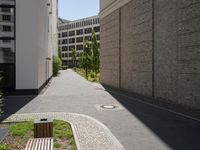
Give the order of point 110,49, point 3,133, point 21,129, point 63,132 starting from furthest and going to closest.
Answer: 1. point 110,49
2. point 21,129
3. point 63,132
4. point 3,133

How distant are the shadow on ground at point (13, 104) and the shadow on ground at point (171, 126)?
496cm

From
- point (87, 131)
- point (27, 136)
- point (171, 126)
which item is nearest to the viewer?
point (27, 136)

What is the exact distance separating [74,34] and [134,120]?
102791 millimetres

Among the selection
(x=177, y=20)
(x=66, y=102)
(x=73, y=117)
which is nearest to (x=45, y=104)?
(x=66, y=102)

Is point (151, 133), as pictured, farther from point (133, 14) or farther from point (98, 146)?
point (133, 14)

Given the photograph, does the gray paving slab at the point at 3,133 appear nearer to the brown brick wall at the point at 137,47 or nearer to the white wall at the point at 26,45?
the white wall at the point at 26,45

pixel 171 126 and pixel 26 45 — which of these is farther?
pixel 26 45

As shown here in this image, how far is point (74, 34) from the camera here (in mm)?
112688

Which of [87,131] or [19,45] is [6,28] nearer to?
[19,45]

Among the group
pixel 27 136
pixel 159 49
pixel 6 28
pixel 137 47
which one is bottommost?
pixel 27 136

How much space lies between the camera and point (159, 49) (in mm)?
17094

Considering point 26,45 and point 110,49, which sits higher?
point 110,49

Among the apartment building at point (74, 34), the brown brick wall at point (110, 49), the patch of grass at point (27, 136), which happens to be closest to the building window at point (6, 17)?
the brown brick wall at point (110, 49)

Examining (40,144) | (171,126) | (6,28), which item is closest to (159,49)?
(171,126)
